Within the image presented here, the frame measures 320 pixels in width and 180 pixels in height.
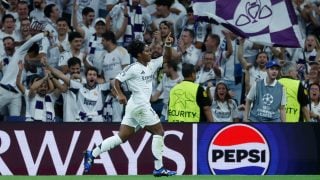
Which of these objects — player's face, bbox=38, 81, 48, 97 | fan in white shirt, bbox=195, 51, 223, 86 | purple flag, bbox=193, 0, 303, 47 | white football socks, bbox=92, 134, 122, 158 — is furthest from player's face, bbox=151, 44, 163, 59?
white football socks, bbox=92, 134, 122, 158

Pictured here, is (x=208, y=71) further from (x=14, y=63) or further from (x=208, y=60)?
(x=14, y=63)

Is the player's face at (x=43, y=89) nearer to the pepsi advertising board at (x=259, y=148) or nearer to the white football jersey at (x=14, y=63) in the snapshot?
the white football jersey at (x=14, y=63)

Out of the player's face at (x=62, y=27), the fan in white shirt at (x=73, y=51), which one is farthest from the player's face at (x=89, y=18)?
the fan in white shirt at (x=73, y=51)

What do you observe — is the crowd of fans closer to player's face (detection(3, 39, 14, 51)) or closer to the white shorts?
player's face (detection(3, 39, 14, 51))

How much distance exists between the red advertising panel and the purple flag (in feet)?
6.14

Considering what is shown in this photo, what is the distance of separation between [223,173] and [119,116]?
2.64 m

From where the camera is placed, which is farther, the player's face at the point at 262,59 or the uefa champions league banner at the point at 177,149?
the player's face at the point at 262,59

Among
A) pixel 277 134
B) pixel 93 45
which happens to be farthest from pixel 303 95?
pixel 93 45

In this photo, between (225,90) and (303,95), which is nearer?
(303,95)

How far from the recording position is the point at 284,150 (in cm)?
1486

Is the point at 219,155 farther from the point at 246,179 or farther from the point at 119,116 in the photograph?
the point at 119,116

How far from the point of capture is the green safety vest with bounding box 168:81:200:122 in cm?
1470

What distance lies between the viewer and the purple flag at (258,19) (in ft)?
50.1

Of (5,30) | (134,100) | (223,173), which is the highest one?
(5,30)
